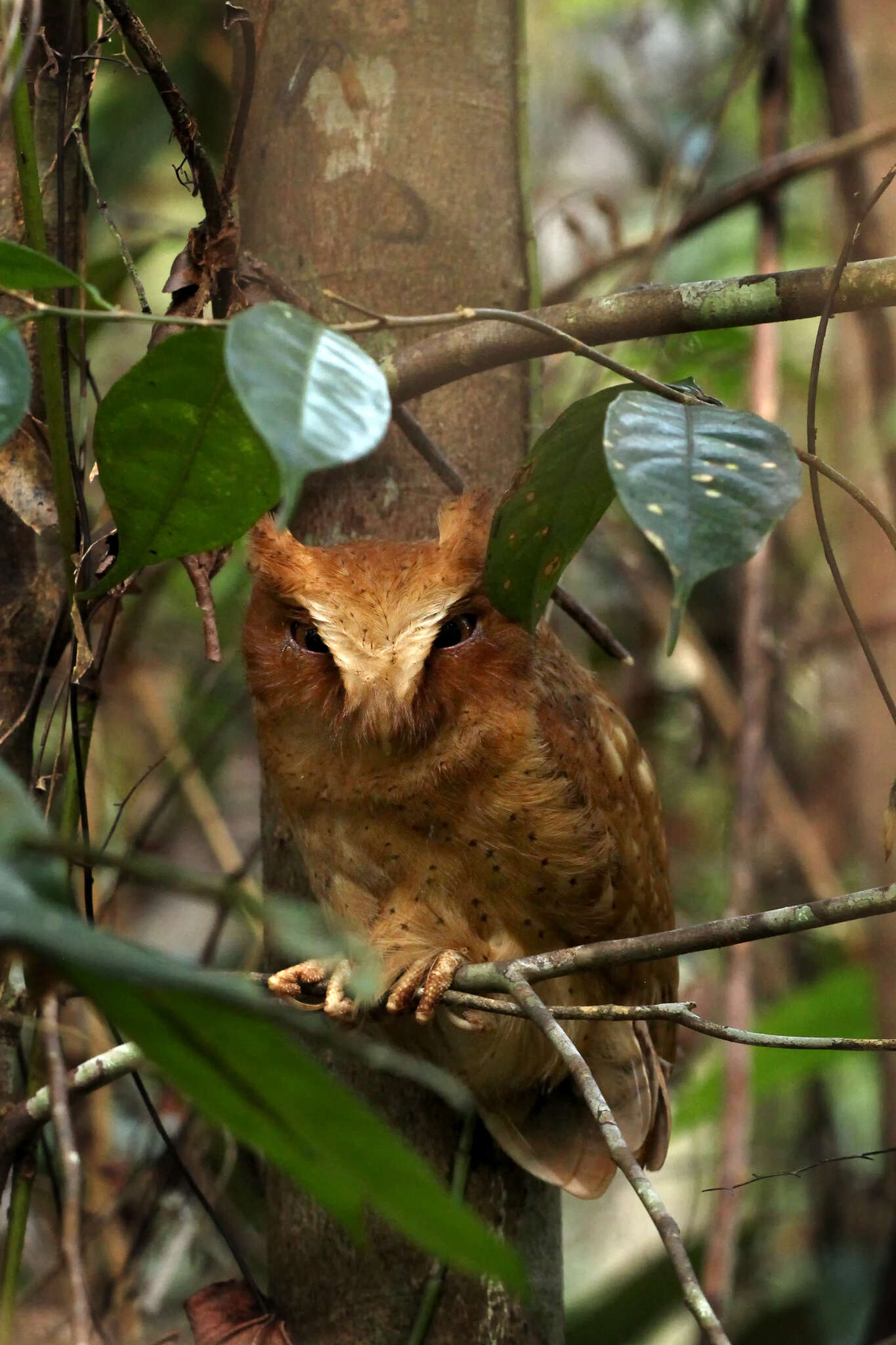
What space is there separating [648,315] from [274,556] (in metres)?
0.49

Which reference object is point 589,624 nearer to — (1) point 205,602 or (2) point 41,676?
(1) point 205,602

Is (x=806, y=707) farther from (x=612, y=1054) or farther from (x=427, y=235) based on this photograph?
(x=427, y=235)

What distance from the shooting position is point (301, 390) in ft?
2.56

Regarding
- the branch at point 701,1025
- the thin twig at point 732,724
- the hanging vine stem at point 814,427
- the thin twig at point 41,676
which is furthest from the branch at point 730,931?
the thin twig at point 732,724

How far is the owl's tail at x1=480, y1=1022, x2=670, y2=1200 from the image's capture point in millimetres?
1628

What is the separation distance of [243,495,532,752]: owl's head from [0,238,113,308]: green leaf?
0.52 meters

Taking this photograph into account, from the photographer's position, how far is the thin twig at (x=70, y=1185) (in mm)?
739

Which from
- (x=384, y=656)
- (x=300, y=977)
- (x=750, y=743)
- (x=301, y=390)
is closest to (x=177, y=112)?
(x=384, y=656)

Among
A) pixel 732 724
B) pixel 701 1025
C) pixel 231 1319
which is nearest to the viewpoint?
pixel 701 1025

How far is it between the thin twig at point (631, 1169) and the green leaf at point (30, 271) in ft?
1.99

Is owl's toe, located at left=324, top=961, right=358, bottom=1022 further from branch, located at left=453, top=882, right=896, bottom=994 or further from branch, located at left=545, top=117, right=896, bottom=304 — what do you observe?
branch, located at left=545, top=117, right=896, bottom=304

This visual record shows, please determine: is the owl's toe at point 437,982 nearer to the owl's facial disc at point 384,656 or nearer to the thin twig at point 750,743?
the owl's facial disc at point 384,656

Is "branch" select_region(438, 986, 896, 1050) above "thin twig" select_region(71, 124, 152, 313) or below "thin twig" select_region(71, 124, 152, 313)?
below

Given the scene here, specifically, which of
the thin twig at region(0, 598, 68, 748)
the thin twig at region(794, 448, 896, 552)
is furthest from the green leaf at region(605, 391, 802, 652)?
the thin twig at region(0, 598, 68, 748)
